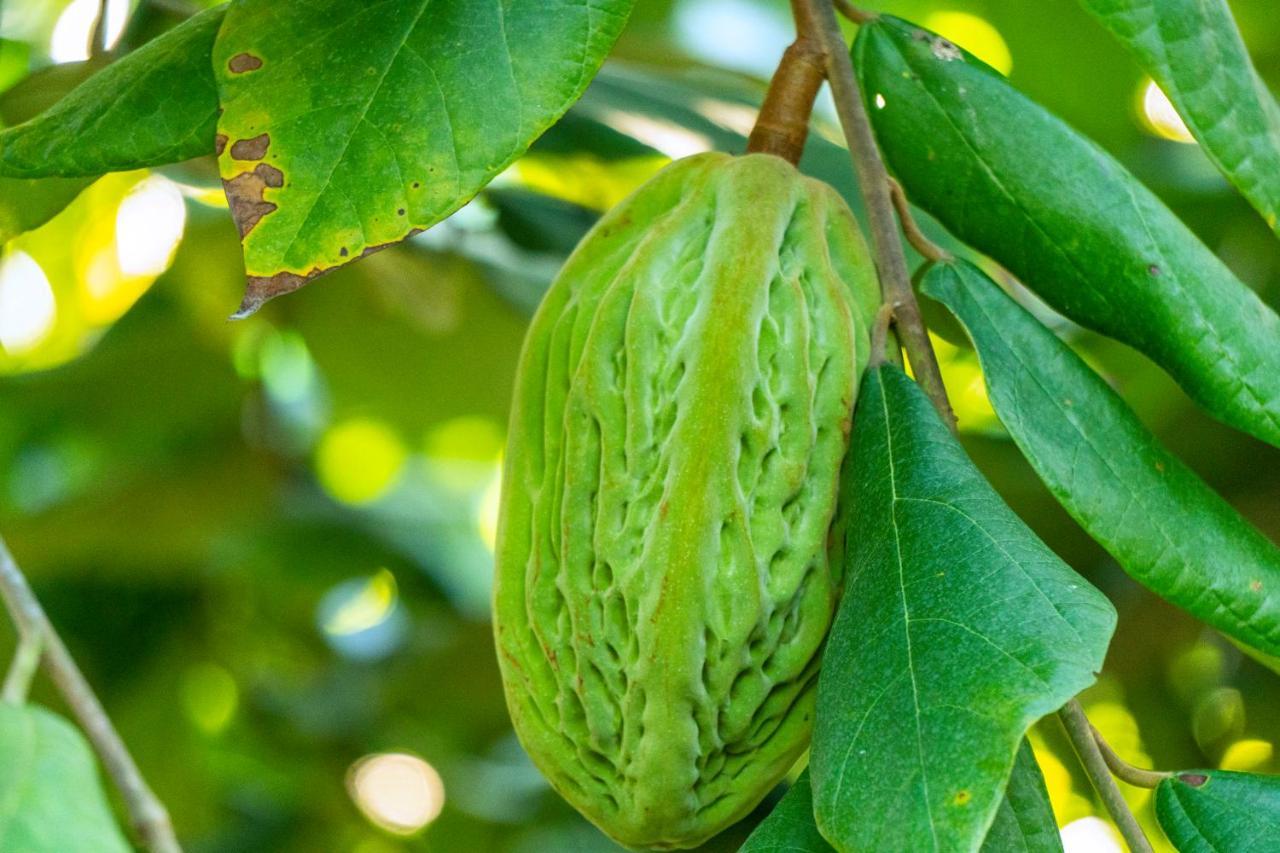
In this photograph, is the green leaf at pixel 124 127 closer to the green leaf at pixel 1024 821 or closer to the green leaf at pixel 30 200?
the green leaf at pixel 30 200

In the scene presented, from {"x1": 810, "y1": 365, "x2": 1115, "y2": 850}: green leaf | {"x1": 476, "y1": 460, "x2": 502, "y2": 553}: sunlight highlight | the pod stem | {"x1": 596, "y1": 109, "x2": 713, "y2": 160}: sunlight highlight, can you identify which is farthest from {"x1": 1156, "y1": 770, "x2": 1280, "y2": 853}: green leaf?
{"x1": 476, "y1": 460, "x2": 502, "y2": 553}: sunlight highlight

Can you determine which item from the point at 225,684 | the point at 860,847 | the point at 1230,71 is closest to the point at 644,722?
the point at 860,847

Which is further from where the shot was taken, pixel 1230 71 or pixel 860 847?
pixel 1230 71

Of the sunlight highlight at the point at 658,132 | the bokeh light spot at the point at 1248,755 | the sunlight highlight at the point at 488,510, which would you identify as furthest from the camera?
the sunlight highlight at the point at 488,510

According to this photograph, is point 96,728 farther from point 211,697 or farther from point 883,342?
point 211,697

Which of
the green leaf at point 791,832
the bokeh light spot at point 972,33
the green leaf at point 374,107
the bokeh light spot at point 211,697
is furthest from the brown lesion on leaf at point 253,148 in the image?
the bokeh light spot at point 211,697

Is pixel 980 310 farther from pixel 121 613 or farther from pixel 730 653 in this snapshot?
pixel 121 613

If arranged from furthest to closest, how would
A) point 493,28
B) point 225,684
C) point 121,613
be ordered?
point 225,684 → point 121,613 → point 493,28

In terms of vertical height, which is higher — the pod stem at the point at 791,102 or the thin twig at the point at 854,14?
the thin twig at the point at 854,14
